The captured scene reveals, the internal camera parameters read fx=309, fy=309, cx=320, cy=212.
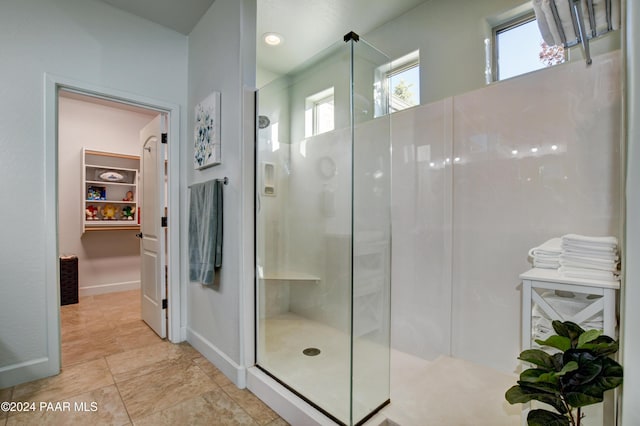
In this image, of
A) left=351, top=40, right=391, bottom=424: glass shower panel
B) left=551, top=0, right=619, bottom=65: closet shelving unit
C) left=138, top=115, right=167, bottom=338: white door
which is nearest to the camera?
left=551, top=0, right=619, bottom=65: closet shelving unit

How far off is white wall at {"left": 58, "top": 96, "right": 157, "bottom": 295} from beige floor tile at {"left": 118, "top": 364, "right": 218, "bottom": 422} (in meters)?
3.01

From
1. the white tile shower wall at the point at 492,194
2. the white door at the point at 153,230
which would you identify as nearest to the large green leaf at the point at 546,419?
the white tile shower wall at the point at 492,194

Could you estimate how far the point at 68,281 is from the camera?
3.91 meters

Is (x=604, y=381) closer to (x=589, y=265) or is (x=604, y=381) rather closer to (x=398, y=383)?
(x=589, y=265)

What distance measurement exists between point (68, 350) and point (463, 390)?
3027mm

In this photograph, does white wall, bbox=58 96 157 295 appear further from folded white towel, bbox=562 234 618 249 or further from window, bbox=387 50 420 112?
folded white towel, bbox=562 234 618 249

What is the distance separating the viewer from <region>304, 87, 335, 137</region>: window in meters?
2.51

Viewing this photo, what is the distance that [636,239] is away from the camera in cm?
84

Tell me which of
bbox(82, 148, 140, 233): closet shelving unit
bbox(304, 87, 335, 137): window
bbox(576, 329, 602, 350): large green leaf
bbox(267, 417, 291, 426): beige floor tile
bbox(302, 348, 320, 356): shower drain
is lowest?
bbox(267, 417, 291, 426): beige floor tile

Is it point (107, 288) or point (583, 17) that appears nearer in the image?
point (583, 17)

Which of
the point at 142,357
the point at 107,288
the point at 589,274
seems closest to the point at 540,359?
the point at 589,274

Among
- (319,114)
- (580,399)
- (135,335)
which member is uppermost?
(319,114)

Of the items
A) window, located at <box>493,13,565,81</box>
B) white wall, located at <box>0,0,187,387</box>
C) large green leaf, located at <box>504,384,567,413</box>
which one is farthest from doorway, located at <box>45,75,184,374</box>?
window, located at <box>493,13,565,81</box>

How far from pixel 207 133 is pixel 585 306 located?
8.19 ft
